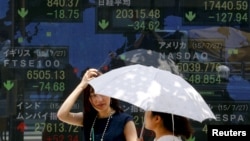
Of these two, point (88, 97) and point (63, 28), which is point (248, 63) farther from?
point (88, 97)

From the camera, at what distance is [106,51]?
23.5ft

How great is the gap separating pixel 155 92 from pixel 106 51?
3573 millimetres

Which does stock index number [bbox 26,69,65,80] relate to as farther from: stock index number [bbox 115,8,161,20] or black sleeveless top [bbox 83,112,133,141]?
black sleeveless top [bbox 83,112,133,141]

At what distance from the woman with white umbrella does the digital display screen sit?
2.49m

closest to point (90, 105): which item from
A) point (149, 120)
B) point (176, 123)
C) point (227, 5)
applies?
point (149, 120)

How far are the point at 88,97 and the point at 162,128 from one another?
104 cm

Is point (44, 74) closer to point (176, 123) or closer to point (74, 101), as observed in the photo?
point (74, 101)

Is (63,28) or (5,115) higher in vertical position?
(63,28)

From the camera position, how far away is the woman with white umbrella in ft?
14.3

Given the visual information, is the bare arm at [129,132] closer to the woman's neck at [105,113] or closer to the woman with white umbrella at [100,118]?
the woman with white umbrella at [100,118]

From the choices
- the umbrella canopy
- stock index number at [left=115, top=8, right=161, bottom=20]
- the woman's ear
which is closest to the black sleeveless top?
the umbrella canopy

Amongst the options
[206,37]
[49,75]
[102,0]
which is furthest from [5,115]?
[206,37]

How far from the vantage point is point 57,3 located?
7.18 metres

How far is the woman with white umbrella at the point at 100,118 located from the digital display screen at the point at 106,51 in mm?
2490
